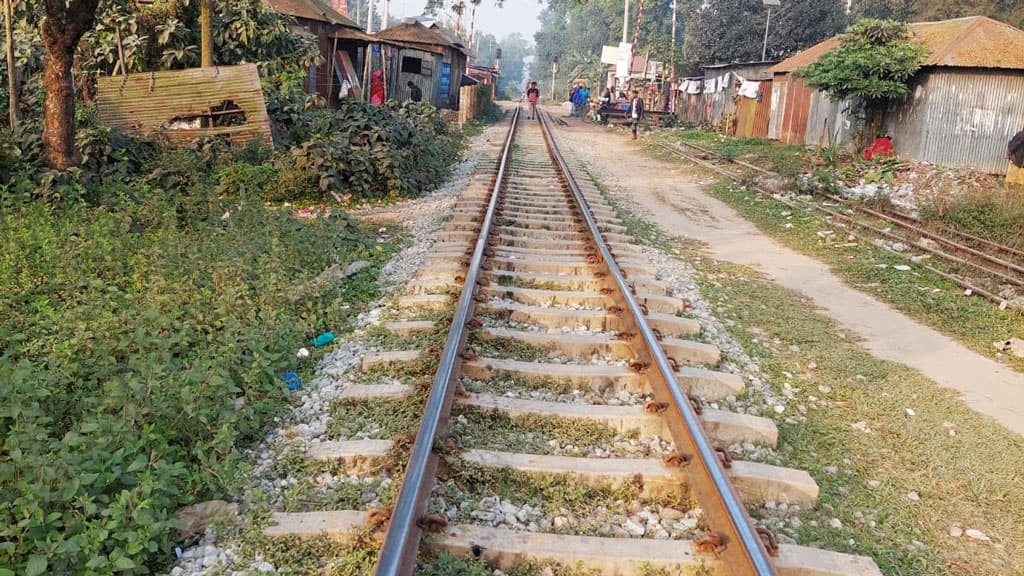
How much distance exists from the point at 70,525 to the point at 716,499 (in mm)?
2518

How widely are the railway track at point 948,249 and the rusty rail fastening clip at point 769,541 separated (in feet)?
19.1

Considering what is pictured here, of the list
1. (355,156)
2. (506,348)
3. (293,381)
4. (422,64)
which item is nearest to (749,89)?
(422,64)

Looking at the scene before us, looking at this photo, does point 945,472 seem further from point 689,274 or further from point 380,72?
point 380,72

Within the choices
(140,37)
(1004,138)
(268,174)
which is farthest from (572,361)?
(1004,138)

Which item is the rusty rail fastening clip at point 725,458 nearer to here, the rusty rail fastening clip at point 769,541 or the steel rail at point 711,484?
the steel rail at point 711,484

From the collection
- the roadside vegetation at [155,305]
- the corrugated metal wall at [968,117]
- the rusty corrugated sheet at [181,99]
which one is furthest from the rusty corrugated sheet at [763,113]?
the rusty corrugated sheet at [181,99]

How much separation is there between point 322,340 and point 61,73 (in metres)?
5.64

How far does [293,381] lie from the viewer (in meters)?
4.72

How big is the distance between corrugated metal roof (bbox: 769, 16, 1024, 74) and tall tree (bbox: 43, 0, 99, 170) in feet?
52.2

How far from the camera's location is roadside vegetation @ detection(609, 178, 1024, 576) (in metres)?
3.47

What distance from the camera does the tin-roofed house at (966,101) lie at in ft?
53.5

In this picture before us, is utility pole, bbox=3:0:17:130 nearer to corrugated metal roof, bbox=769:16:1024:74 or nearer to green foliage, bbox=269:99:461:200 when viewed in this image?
green foliage, bbox=269:99:461:200

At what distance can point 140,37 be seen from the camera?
14062 millimetres

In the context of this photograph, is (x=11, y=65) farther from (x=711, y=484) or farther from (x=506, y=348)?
(x=711, y=484)
